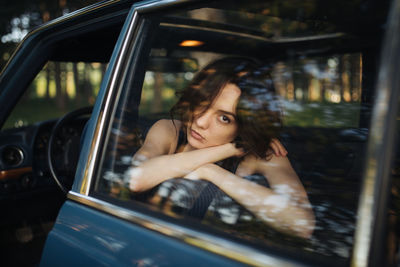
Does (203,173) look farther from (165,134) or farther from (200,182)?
(165,134)

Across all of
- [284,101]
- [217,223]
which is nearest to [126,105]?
[217,223]

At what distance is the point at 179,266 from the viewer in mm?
1050

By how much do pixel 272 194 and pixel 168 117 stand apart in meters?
0.73

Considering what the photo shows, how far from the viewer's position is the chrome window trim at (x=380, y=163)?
834 mm

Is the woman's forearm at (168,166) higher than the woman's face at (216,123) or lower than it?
lower

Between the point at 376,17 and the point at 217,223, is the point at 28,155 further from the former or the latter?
the point at 376,17

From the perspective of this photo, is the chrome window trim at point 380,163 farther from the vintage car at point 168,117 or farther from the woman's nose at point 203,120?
the woman's nose at point 203,120

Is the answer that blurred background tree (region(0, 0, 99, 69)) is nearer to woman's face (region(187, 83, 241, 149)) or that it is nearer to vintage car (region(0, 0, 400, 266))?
vintage car (region(0, 0, 400, 266))

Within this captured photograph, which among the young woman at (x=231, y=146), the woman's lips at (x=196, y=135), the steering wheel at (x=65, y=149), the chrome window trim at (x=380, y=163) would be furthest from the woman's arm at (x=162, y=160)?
the steering wheel at (x=65, y=149)

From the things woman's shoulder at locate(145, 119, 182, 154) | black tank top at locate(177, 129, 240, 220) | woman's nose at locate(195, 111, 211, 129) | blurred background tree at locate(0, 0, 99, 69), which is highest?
blurred background tree at locate(0, 0, 99, 69)

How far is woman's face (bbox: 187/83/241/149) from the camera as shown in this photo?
1.62m

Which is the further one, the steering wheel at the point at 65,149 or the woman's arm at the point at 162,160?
the steering wheel at the point at 65,149

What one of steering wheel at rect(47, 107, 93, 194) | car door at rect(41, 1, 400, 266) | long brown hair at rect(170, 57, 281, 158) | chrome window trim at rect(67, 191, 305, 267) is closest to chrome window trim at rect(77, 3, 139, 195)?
car door at rect(41, 1, 400, 266)

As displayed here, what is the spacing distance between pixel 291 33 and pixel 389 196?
1.87 meters
